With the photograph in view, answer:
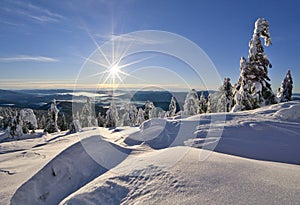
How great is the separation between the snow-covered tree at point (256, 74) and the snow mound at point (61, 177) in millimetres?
17022

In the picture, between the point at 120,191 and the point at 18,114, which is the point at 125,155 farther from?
the point at 18,114

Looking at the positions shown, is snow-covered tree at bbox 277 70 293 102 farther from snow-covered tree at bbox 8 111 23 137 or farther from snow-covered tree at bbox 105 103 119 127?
snow-covered tree at bbox 8 111 23 137

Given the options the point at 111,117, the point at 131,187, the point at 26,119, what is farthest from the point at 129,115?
the point at 131,187

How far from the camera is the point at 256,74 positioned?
1805 cm

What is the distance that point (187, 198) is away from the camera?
2943mm

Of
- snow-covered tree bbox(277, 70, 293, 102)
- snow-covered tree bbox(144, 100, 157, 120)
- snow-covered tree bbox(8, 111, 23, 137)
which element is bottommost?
snow-covered tree bbox(8, 111, 23, 137)

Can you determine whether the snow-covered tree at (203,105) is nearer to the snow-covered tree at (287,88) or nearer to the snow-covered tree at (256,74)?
the snow-covered tree at (287,88)

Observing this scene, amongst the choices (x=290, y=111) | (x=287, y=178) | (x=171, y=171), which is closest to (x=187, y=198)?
(x=171, y=171)

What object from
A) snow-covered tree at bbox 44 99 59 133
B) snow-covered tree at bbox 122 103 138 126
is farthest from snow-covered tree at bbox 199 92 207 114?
snow-covered tree at bbox 44 99 59 133

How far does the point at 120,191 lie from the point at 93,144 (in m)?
3.34

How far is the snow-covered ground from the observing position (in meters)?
3.09

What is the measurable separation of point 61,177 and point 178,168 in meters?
3.58

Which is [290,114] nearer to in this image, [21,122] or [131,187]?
[131,187]

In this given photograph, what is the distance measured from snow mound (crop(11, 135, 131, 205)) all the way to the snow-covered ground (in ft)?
0.07
